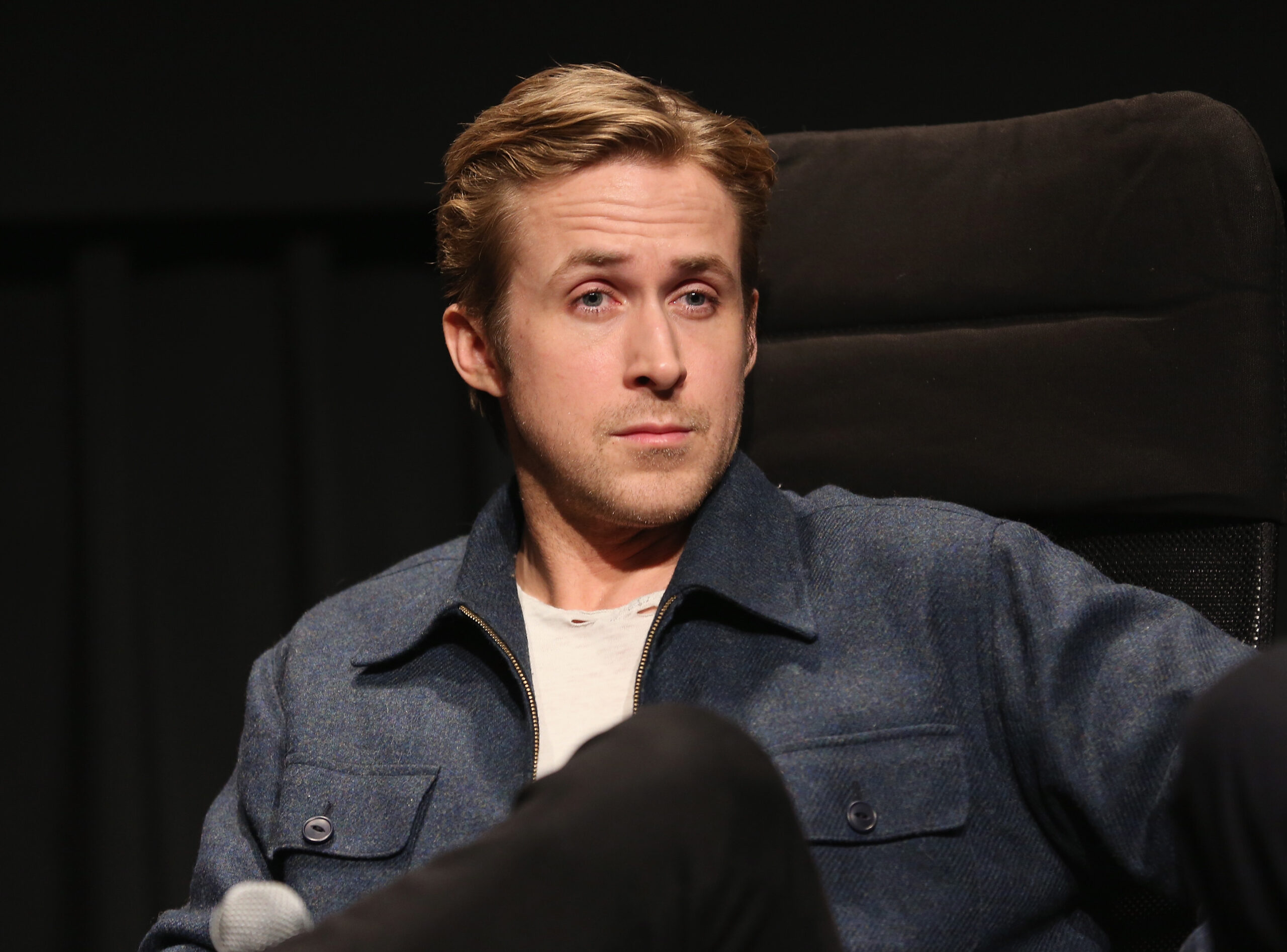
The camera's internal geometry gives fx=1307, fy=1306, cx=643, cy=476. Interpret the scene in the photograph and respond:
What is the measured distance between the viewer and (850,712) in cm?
120

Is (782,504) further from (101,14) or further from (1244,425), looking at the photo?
(101,14)

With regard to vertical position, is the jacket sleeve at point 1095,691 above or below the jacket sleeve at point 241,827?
above

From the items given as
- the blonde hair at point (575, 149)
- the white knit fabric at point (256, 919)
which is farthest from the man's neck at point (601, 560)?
the white knit fabric at point (256, 919)

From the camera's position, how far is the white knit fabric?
36.7 inches

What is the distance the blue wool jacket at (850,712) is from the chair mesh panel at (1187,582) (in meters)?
0.06

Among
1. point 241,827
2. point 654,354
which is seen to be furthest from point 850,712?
point 241,827

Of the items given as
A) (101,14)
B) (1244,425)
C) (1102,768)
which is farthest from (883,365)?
(101,14)

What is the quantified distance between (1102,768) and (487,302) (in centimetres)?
84

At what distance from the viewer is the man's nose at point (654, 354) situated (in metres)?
1.33

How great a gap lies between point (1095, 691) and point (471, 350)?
2.74 ft

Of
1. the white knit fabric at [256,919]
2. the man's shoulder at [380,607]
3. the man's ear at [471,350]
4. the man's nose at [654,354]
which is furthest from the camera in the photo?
the man's ear at [471,350]

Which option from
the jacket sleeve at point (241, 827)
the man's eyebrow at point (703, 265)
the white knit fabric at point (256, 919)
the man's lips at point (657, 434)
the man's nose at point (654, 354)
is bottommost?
the jacket sleeve at point (241, 827)

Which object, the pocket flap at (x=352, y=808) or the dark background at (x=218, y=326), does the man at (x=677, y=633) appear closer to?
the pocket flap at (x=352, y=808)

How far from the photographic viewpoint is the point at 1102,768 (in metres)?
1.09
